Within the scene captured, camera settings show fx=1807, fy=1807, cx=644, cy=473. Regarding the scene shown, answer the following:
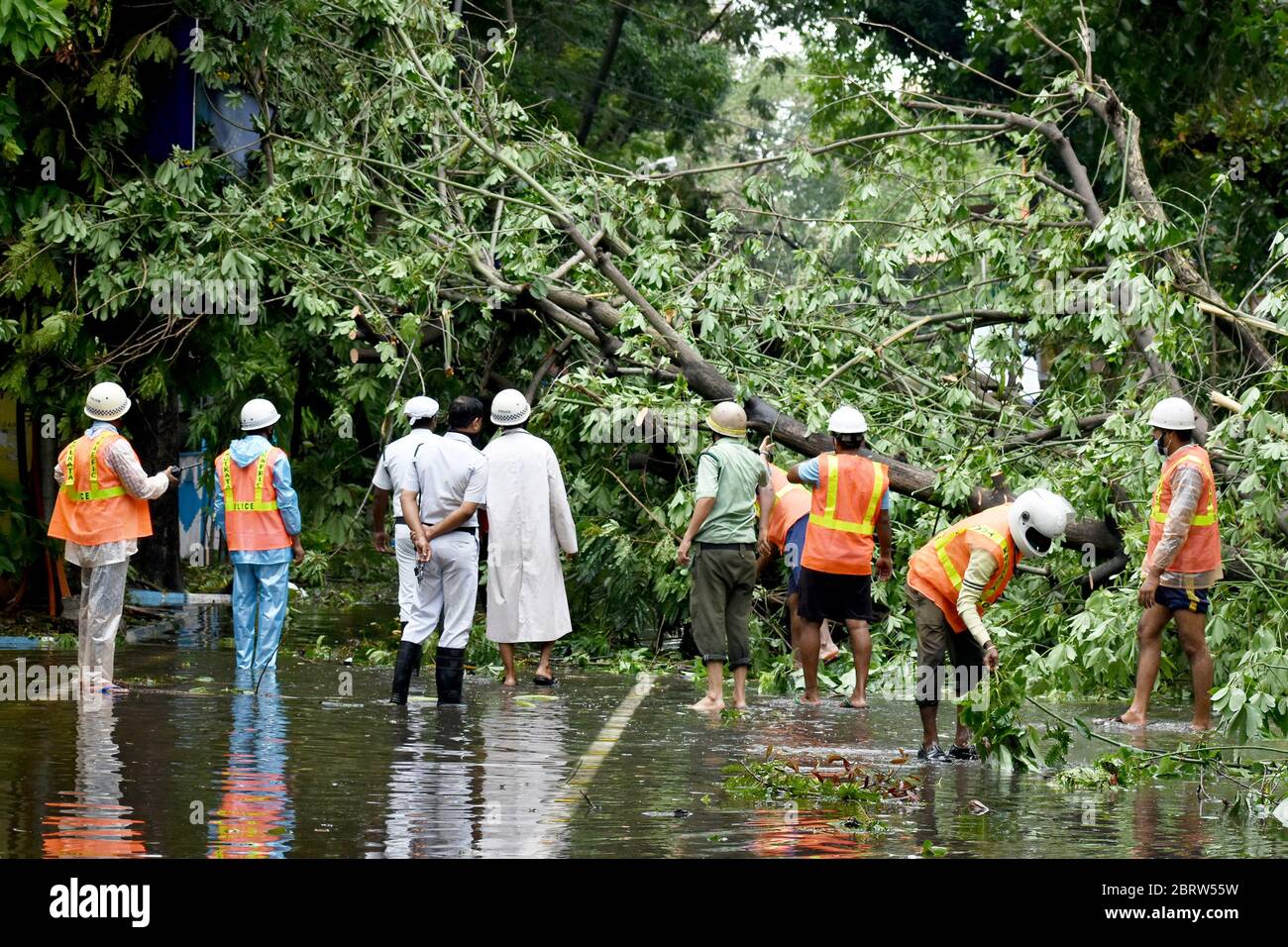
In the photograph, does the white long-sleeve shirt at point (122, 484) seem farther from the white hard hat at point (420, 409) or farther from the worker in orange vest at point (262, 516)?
the white hard hat at point (420, 409)

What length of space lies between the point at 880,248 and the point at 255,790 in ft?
27.7

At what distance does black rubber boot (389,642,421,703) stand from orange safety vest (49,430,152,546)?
70.6 inches

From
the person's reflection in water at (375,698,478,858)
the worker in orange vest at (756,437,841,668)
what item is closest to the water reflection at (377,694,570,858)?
the person's reflection in water at (375,698,478,858)

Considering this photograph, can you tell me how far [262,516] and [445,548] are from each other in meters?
1.52

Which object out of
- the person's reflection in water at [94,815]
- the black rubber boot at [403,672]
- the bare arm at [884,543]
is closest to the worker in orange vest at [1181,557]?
the bare arm at [884,543]

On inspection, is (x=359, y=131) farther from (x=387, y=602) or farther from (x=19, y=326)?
(x=387, y=602)

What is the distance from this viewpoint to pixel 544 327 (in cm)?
1567

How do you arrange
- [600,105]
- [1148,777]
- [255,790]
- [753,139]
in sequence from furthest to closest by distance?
[753,139], [600,105], [1148,777], [255,790]

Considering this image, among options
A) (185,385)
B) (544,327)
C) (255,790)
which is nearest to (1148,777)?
(255,790)

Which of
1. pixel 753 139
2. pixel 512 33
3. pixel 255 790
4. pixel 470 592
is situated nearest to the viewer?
pixel 255 790

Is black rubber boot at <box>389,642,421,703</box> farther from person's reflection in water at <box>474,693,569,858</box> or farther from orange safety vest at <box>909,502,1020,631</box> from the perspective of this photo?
orange safety vest at <box>909,502,1020,631</box>

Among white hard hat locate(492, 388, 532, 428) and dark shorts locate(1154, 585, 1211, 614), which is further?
white hard hat locate(492, 388, 532, 428)

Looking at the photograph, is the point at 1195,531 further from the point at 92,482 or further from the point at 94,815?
the point at 92,482

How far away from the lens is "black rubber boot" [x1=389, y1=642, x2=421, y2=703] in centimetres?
1097
